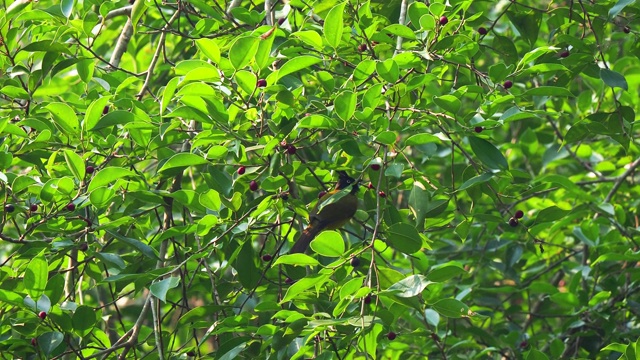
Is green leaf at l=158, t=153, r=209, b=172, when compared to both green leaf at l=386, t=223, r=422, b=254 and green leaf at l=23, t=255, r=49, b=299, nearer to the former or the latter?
green leaf at l=23, t=255, r=49, b=299

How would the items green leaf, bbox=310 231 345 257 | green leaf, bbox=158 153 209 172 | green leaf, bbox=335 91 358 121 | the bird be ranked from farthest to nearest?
the bird → green leaf, bbox=158 153 209 172 → green leaf, bbox=335 91 358 121 → green leaf, bbox=310 231 345 257

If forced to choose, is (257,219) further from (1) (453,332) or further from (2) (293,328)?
(1) (453,332)

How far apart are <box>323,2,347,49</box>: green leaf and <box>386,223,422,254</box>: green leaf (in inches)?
21.2

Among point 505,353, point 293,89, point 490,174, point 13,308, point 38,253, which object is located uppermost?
point 293,89

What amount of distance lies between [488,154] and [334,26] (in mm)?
544

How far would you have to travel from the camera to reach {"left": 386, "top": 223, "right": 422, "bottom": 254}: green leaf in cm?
223

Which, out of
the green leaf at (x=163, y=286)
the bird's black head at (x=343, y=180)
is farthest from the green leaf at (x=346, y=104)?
the green leaf at (x=163, y=286)

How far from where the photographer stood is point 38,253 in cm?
260

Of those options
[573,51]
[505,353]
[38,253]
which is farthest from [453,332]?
[38,253]

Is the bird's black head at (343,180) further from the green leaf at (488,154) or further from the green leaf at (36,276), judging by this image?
the green leaf at (36,276)

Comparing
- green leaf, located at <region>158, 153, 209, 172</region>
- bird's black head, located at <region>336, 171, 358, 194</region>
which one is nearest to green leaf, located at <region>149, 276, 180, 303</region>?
green leaf, located at <region>158, 153, 209, 172</region>

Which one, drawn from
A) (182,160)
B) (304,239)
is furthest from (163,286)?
(304,239)

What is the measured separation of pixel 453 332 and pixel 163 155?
1663 mm

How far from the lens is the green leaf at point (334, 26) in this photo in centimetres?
235
